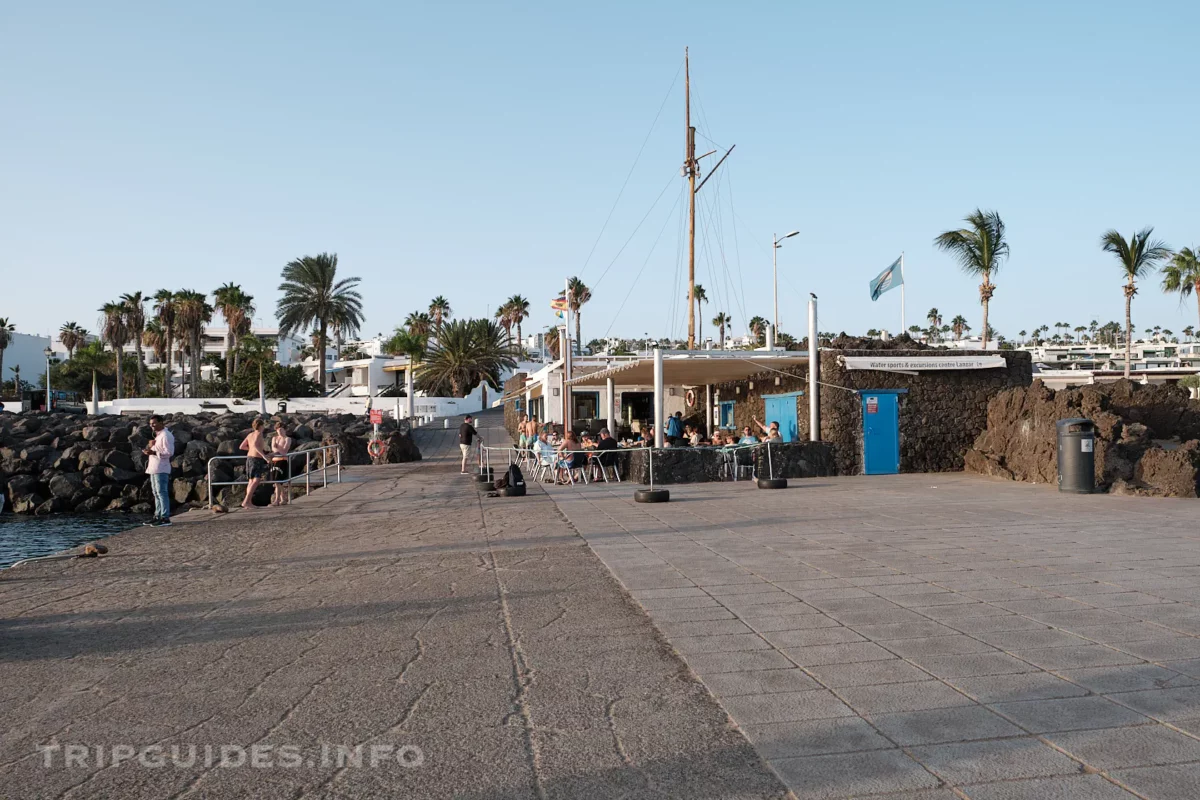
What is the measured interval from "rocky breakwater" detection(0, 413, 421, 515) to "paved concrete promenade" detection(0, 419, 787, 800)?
1241cm

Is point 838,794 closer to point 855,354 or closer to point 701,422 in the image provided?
point 855,354

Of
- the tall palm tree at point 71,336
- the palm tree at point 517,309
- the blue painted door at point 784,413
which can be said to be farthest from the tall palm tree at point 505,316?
the blue painted door at point 784,413

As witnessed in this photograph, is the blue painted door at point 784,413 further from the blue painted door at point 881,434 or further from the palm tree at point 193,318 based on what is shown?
the palm tree at point 193,318

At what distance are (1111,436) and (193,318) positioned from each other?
228 feet

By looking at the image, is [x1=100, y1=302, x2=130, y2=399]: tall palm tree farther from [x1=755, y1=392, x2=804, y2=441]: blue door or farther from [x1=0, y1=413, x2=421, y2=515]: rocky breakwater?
[x1=755, y1=392, x2=804, y2=441]: blue door

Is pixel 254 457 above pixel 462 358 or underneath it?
underneath

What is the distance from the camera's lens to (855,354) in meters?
20.3

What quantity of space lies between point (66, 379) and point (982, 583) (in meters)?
97.9

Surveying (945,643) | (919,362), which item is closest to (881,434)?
(919,362)

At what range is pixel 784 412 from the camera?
2264 centimetres

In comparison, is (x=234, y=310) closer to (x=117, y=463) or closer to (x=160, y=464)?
(x=117, y=463)

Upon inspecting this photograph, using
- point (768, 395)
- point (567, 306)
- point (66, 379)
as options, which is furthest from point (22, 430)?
point (66, 379)

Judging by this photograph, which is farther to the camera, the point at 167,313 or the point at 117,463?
the point at 167,313

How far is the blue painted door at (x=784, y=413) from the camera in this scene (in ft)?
72.0
